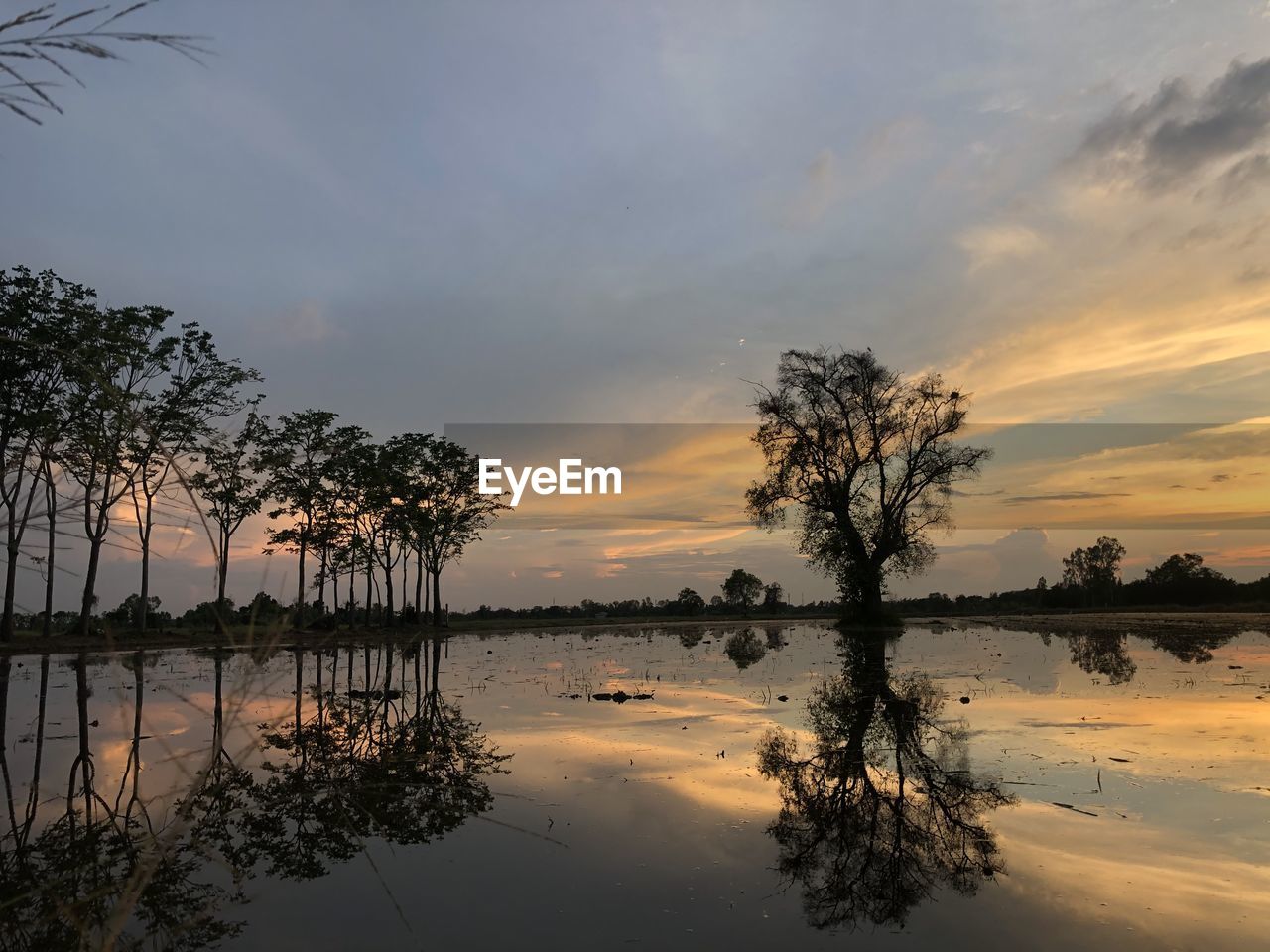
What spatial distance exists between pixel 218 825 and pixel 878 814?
6137 mm

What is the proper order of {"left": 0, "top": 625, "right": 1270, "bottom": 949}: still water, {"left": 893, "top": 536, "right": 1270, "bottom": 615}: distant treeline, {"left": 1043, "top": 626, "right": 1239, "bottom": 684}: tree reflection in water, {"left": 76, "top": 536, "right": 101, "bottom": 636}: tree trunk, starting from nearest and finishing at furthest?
1. {"left": 0, "top": 625, "right": 1270, "bottom": 949}: still water
2. {"left": 1043, "top": 626, "right": 1239, "bottom": 684}: tree reflection in water
3. {"left": 76, "top": 536, "right": 101, "bottom": 636}: tree trunk
4. {"left": 893, "top": 536, "right": 1270, "bottom": 615}: distant treeline

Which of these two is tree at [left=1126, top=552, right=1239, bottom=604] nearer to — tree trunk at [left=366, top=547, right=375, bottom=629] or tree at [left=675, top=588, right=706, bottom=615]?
tree at [left=675, top=588, right=706, bottom=615]

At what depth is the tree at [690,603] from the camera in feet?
288

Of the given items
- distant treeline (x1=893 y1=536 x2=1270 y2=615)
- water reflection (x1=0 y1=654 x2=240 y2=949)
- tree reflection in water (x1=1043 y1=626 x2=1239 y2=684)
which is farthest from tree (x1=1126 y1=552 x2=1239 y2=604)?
water reflection (x1=0 y1=654 x2=240 y2=949)

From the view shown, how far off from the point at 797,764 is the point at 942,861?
3.04 meters

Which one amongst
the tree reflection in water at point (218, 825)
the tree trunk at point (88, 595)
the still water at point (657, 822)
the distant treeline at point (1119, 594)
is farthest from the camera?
the distant treeline at point (1119, 594)

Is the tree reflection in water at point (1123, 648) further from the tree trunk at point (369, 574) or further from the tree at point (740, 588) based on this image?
the tree at point (740, 588)

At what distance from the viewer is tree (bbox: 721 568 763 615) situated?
99750mm

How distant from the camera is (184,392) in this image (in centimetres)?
3572

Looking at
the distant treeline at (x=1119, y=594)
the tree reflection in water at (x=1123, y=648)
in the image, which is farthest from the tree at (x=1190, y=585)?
the tree reflection in water at (x=1123, y=648)

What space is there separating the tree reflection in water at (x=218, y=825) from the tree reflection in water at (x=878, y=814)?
3.25 meters

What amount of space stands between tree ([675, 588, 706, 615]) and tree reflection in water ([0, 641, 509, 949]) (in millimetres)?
77231

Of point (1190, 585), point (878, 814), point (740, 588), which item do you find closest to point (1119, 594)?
point (1190, 585)

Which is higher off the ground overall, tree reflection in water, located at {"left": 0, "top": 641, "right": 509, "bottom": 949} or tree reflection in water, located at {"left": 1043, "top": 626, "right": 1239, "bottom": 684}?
tree reflection in water, located at {"left": 0, "top": 641, "right": 509, "bottom": 949}
